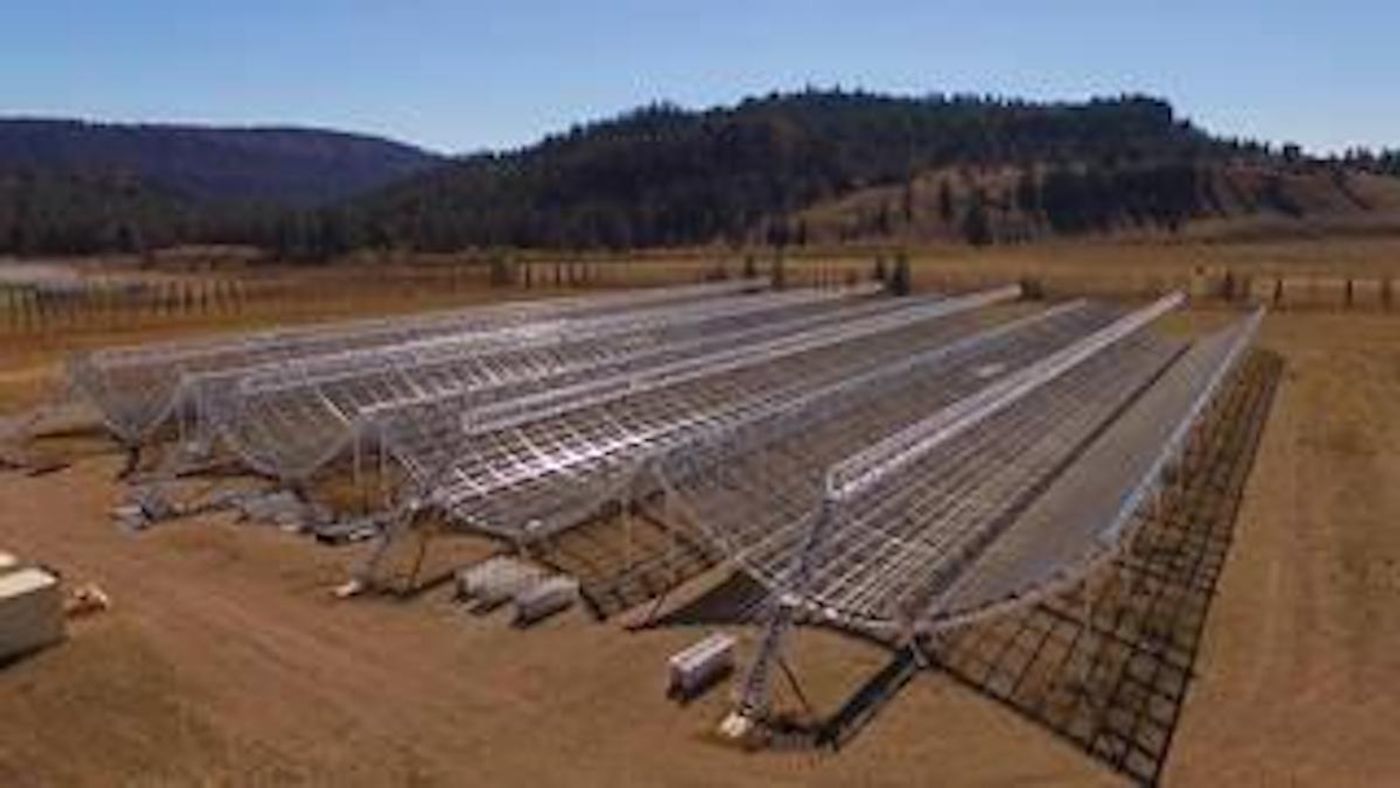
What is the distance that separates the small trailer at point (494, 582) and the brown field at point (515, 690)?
18.2 inches

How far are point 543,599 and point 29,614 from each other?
4.84 m

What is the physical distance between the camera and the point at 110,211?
146000 mm

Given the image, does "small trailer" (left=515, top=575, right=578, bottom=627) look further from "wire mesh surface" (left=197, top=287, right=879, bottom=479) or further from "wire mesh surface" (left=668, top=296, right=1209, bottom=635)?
"wire mesh surface" (left=197, top=287, right=879, bottom=479)

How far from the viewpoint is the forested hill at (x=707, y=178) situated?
12438 cm

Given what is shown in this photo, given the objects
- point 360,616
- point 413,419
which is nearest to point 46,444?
point 413,419

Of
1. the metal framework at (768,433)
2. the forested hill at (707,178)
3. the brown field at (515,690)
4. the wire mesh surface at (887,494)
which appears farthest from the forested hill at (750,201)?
the brown field at (515,690)

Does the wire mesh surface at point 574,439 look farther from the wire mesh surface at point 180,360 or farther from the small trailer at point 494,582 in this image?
the wire mesh surface at point 180,360

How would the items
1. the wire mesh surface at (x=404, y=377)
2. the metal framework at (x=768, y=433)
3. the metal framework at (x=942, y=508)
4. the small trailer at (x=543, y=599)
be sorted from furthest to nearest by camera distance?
the wire mesh surface at (x=404, y=377) → the small trailer at (x=543, y=599) → the metal framework at (x=768, y=433) → the metal framework at (x=942, y=508)

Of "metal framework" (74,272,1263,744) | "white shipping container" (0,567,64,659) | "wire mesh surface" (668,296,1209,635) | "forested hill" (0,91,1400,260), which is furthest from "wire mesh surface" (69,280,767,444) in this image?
"forested hill" (0,91,1400,260)

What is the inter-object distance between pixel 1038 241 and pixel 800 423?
339ft

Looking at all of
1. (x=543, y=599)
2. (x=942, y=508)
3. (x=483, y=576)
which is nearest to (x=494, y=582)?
(x=483, y=576)

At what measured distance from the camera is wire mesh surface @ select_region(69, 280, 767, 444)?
29.9m

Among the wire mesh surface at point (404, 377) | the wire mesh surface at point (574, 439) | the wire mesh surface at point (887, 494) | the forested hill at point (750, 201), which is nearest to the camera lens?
the wire mesh surface at point (887, 494)

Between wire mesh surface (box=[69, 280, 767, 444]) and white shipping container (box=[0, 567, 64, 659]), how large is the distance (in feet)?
36.0
